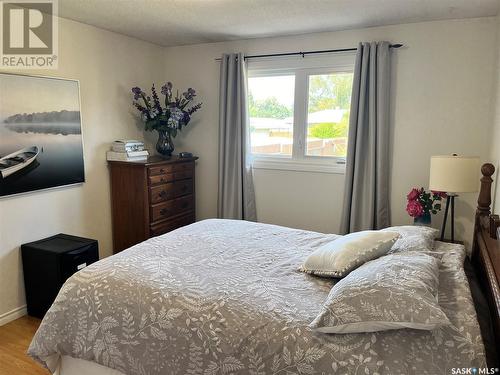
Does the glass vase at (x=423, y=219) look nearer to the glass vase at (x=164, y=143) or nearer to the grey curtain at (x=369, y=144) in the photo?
the grey curtain at (x=369, y=144)

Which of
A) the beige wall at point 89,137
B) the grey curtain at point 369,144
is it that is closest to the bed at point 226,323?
the grey curtain at point 369,144

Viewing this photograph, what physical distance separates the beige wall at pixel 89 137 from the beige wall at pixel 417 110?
1.00 meters

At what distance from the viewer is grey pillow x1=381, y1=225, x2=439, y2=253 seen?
1969 mm

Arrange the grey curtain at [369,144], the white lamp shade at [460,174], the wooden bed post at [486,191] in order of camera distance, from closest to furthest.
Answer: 1. the wooden bed post at [486,191]
2. the white lamp shade at [460,174]
3. the grey curtain at [369,144]

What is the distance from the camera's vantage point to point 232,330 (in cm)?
152

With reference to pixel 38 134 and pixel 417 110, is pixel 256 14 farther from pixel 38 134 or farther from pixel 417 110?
pixel 38 134

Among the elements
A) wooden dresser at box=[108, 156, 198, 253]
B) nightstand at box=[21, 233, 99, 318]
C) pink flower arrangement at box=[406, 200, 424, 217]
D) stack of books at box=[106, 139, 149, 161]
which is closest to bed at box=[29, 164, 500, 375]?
pink flower arrangement at box=[406, 200, 424, 217]

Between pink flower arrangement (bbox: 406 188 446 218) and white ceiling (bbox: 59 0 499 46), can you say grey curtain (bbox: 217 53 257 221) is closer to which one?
white ceiling (bbox: 59 0 499 46)

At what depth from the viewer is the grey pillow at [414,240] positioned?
197 cm

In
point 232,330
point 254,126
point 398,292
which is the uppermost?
point 254,126

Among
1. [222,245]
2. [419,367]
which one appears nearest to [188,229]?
[222,245]

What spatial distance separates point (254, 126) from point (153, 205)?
134 centimetres

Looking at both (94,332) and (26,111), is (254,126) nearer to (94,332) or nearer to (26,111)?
(26,111)

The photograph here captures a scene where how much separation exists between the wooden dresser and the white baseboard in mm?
980
